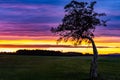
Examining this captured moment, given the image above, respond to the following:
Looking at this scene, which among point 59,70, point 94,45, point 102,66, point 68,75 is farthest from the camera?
point 102,66

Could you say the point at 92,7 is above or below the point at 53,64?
above

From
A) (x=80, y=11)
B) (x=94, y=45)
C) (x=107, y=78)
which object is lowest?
(x=107, y=78)

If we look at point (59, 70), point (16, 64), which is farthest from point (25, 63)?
point (59, 70)

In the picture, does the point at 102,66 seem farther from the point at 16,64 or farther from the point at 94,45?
the point at 94,45

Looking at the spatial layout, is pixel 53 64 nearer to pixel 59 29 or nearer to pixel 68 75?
pixel 68 75

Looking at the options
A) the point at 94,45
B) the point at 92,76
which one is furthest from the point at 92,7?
the point at 92,76

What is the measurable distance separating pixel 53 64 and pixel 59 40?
28.5m

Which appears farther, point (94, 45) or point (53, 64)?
point (53, 64)

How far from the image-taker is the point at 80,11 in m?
63.0

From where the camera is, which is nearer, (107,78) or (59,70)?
(107,78)

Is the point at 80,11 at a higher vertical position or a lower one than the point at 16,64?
higher

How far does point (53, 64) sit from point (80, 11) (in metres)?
30.0

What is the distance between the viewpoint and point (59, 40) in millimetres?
63094

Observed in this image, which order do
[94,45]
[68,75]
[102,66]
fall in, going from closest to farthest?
1. [94,45]
2. [68,75]
3. [102,66]
